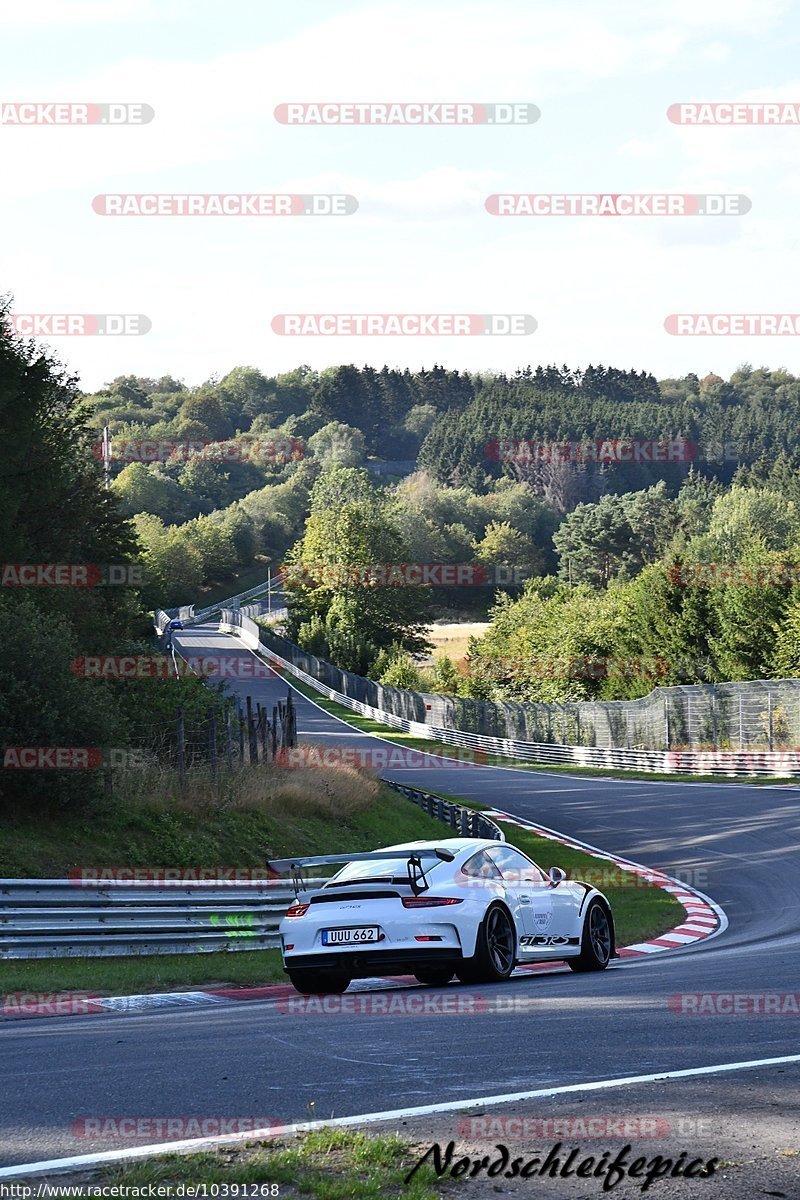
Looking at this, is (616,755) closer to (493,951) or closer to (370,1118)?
(493,951)

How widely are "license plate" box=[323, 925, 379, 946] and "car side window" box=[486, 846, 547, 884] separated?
1.51 meters

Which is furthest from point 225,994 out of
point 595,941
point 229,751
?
→ point 229,751

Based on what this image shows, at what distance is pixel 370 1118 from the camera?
234 inches

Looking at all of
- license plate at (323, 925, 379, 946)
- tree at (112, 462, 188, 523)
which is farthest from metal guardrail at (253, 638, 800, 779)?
tree at (112, 462, 188, 523)

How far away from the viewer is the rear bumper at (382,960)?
11023 mm

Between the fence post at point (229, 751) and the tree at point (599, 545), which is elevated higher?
the tree at point (599, 545)

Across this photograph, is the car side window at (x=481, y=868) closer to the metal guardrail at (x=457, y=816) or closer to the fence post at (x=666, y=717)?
the metal guardrail at (x=457, y=816)

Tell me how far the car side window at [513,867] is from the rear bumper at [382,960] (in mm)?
1222

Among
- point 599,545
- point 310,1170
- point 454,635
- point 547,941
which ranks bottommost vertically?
point 547,941

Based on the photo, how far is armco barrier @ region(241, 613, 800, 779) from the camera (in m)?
45.8

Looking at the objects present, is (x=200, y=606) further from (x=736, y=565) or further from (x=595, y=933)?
(x=595, y=933)

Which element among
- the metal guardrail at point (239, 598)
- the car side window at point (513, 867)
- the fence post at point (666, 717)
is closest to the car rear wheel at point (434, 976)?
the car side window at point (513, 867)

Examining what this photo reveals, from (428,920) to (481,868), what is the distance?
1.08 meters

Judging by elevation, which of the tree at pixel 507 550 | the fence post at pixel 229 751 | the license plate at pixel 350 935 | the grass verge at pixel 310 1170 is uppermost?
the tree at pixel 507 550
